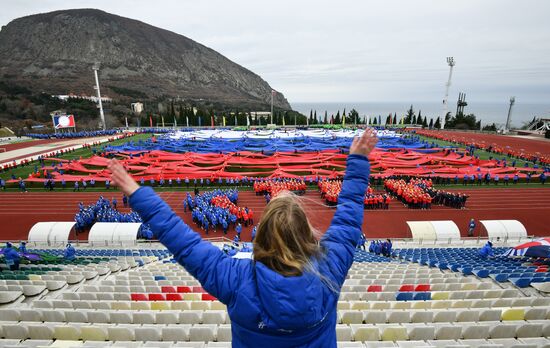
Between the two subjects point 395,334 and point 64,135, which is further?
point 64,135

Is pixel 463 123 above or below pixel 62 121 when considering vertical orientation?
below

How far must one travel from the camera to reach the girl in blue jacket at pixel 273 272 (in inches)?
56.0

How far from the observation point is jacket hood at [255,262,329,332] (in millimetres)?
1404

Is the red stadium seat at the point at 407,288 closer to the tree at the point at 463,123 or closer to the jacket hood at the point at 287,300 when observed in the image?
the jacket hood at the point at 287,300

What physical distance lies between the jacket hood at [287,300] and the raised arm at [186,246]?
0.63ft

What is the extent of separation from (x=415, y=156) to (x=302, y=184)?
56.1 ft

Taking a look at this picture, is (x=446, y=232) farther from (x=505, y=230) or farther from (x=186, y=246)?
Answer: (x=186, y=246)

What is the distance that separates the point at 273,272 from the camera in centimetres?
143

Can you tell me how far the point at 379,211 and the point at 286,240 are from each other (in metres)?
19.8

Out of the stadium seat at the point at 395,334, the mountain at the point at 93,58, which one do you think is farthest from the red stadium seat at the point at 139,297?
the mountain at the point at 93,58

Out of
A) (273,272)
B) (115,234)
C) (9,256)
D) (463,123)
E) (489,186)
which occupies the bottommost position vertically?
(489,186)

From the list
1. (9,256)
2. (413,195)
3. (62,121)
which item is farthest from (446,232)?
(62,121)

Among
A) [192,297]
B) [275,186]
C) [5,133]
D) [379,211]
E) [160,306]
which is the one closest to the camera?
[160,306]

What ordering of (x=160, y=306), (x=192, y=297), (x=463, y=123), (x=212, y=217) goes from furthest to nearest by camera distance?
(x=463, y=123) → (x=212, y=217) → (x=192, y=297) → (x=160, y=306)
